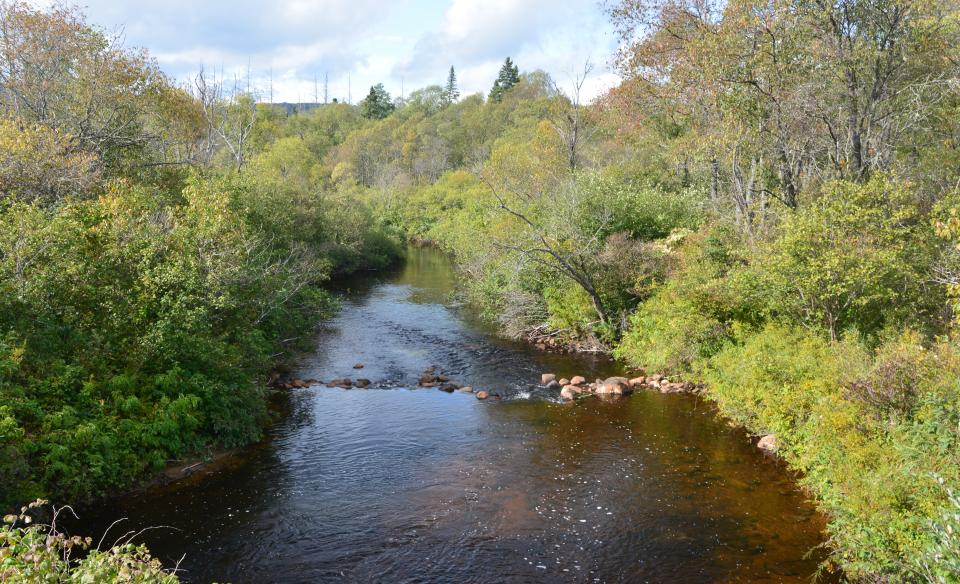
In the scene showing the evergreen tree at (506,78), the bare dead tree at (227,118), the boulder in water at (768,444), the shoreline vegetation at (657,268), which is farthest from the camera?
the evergreen tree at (506,78)

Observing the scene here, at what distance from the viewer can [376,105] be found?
114 m

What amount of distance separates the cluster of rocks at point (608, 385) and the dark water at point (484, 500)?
668 millimetres

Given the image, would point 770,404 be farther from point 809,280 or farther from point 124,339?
point 124,339

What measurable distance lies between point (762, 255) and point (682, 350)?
14.2ft

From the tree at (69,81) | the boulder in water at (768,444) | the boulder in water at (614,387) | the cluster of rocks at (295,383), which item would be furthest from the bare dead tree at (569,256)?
the tree at (69,81)

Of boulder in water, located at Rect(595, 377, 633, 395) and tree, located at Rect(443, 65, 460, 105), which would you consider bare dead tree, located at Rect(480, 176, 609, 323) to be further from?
tree, located at Rect(443, 65, 460, 105)

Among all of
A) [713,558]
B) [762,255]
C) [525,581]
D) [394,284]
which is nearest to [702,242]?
[762,255]

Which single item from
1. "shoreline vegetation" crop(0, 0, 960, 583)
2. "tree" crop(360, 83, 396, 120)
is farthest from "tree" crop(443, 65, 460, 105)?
"shoreline vegetation" crop(0, 0, 960, 583)

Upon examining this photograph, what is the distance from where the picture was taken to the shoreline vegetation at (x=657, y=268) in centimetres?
1201

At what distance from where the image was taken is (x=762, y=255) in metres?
18.5

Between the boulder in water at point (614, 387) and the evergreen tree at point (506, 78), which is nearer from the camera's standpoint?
the boulder in water at point (614, 387)

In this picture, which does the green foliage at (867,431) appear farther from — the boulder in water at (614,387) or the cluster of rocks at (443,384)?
the cluster of rocks at (443,384)

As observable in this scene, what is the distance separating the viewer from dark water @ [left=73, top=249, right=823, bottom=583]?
37.3ft

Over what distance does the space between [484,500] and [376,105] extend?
360 feet
